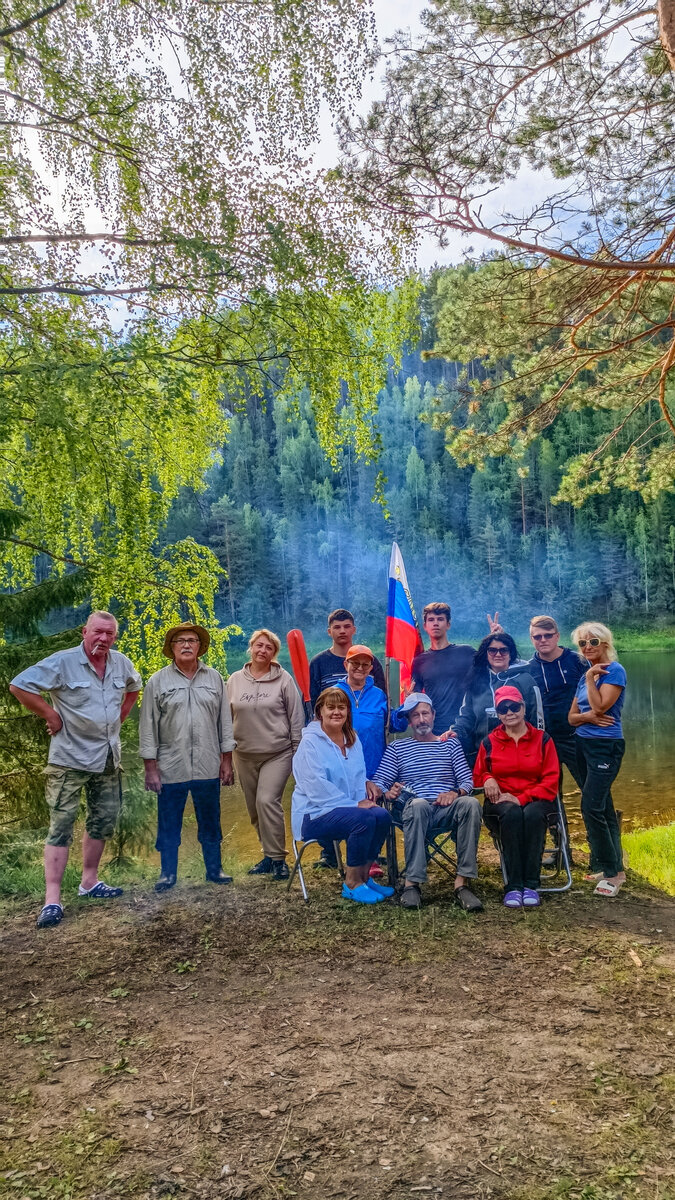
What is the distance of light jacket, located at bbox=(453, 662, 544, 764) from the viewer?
4844 millimetres

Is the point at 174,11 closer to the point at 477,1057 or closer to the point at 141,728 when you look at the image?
the point at 141,728

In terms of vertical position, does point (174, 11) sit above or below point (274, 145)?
above

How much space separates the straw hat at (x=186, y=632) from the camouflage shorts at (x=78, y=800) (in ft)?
2.69

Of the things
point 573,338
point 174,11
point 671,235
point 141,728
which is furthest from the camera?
point 573,338

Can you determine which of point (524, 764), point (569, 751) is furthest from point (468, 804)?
point (569, 751)

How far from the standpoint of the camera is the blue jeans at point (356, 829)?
4.39 meters

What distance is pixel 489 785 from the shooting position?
452 cm

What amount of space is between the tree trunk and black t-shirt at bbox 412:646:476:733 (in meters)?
4.48

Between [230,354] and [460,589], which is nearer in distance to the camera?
[230,354]

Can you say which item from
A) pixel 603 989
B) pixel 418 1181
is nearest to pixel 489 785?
pixel 603 989

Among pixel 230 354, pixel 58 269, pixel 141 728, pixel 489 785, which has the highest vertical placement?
pixel 58 269

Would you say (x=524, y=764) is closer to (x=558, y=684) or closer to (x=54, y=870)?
(x=558, y=684)

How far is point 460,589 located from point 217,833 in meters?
66.0

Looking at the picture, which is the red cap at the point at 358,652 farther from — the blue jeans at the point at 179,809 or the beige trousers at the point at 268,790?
the blue jeans at the point at 179,809
